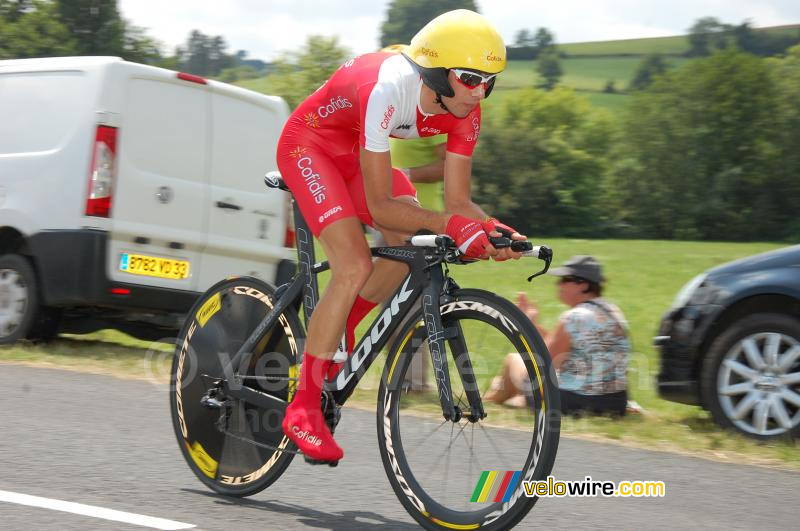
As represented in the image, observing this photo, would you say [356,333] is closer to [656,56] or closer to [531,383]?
[531,383]

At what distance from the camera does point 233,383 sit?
16.8 feet

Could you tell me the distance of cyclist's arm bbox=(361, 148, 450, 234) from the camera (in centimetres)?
436

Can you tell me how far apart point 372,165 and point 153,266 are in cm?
522

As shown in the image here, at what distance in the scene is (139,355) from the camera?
9.77 meters

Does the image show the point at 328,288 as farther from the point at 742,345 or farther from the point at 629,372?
the point at 629,372

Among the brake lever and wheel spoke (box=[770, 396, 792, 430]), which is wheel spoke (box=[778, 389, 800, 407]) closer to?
wheel spoke (box=[770, 396, 792, 430])

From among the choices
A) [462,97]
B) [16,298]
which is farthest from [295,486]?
[16,298]

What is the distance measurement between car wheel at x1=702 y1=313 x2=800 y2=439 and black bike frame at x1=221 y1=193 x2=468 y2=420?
9.73 ft

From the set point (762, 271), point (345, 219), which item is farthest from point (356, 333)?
point (762, 271)

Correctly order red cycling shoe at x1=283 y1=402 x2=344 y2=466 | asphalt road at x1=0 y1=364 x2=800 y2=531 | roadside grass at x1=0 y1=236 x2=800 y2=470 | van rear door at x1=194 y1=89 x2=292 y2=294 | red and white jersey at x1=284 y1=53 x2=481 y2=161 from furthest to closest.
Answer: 1. van rear door at x1=194 y1=89 x2=292 y2=294
2. roadside grass at x1=0 y1=236 x2=800 y2=470
3. asphalt road at x1=0 y1=364 x2=800 y2=531
4. red cycling shoe at x1=283 y1=402 x2=344 y2=466
5. red and white jersey at x1=284 y1=53 x2=481 y2=161

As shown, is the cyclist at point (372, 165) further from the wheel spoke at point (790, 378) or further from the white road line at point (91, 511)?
the wheel spoke at point (790, 378)

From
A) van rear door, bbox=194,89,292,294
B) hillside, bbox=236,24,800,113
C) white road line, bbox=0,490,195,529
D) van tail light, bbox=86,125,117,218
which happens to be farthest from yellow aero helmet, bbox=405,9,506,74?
hillside, bbox=236,24,800,113

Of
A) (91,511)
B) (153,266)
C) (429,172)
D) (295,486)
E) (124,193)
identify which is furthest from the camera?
(153,266)

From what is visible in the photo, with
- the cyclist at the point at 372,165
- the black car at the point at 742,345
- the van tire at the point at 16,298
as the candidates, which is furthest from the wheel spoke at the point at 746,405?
the van tire at the point at 16,298
